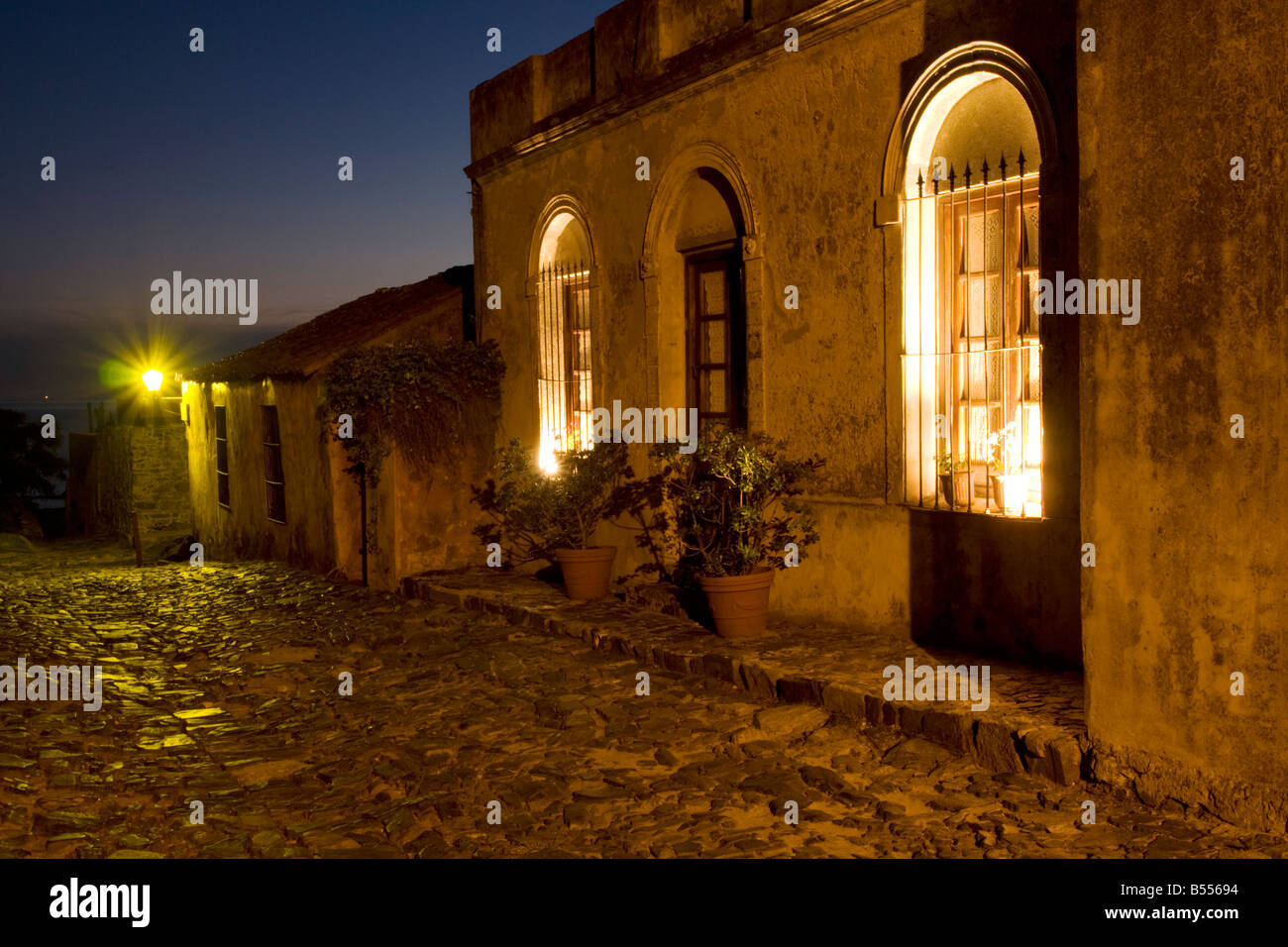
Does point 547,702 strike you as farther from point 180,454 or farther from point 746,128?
point 180,454

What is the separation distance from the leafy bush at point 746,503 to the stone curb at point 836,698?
2.31ft

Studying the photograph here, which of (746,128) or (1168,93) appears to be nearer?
(1168,93)

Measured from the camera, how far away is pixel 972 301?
690 centimetres

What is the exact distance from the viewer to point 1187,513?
453 centimetres

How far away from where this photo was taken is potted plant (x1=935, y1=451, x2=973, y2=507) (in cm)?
691

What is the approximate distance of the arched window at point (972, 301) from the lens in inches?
257

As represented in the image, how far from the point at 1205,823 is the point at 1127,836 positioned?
0.35 meters

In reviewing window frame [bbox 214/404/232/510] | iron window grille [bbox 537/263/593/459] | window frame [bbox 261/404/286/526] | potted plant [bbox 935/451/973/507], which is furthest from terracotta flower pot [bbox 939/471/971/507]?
window frame [bbox 214/404/232/510]

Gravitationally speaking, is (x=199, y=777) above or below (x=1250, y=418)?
below

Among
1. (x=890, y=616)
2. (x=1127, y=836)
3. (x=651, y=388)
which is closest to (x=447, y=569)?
(x=651, y=388)

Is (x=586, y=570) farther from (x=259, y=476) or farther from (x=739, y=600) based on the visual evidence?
(x=259, y=476)

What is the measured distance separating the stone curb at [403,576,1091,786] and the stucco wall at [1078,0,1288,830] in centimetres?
31

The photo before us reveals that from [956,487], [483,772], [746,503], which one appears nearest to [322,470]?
[746,503]

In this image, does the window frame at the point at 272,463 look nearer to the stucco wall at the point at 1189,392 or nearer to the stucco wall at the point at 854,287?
the stucco wall at the point at 854,287
